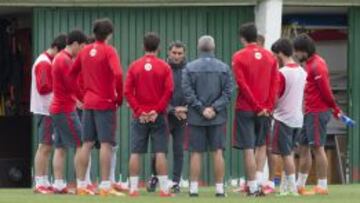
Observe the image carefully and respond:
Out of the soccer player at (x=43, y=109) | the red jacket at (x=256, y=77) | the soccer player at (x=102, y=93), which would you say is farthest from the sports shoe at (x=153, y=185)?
the red jacket at (x=256, y=77)

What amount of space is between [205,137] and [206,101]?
0.46 metres

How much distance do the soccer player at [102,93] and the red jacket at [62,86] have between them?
0.32 meters

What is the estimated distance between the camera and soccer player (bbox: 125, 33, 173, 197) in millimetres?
15414

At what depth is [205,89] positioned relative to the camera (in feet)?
50.5

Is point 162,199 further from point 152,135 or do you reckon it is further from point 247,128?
point 247,128

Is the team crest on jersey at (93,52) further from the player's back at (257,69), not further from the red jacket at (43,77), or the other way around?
the player's back at (257,69)

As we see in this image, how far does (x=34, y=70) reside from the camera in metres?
16.4

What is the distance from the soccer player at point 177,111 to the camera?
16641mm

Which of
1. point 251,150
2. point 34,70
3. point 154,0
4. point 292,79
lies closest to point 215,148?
point 251,150

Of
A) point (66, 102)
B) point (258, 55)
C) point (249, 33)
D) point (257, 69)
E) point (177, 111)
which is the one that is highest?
point (249, 33)

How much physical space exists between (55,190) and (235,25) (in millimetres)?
7077

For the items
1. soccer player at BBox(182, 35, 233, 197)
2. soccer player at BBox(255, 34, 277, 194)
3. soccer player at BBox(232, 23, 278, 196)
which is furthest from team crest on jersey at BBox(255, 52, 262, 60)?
soccer player at BBox(255, 34, 277, 194)

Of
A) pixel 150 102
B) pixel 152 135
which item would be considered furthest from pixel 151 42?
pixel 152 135

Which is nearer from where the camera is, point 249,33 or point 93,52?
point 93,52
